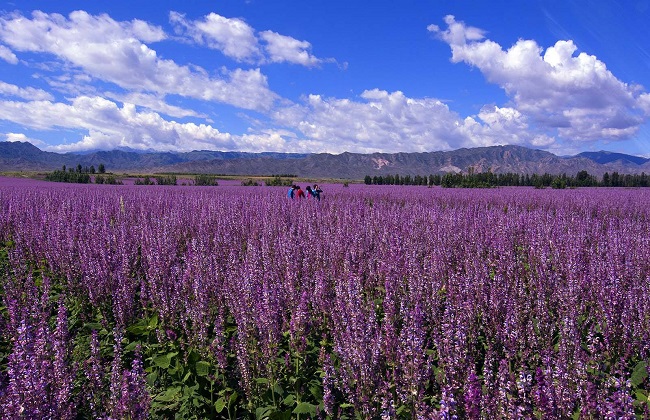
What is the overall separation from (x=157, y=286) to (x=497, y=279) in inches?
166

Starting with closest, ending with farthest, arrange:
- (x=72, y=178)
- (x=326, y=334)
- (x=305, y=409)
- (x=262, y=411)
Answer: (x=305, y=409) → (x=262, y=411) → (x=326, y=334) → (x=72, y=178)

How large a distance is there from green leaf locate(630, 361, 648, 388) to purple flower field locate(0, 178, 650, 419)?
0.01m

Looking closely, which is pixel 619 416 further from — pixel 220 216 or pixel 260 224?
pixel 220 216

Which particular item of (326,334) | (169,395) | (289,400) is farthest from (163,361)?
(326,334)

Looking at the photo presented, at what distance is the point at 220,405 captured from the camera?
3.09 metres

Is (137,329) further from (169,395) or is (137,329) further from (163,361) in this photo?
(169,395)

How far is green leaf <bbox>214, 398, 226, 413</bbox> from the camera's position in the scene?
3049mm

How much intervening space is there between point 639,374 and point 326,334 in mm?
2696

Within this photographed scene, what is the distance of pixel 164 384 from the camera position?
357 centimetres

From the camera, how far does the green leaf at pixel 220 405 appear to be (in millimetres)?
3049

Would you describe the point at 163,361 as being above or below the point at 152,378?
above

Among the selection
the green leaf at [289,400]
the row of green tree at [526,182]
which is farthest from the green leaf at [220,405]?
the row of green tree at [526,182]

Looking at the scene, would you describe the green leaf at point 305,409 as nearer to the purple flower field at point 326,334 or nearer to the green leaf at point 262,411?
the purple flower field at point 326,334

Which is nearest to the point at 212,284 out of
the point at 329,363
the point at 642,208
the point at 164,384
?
the point at 164,384
